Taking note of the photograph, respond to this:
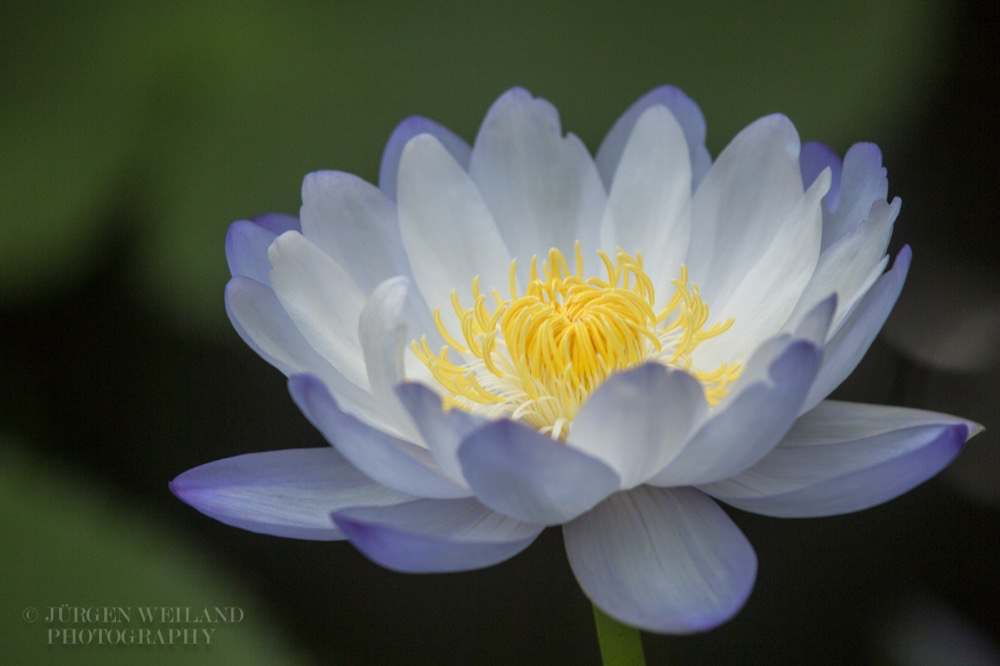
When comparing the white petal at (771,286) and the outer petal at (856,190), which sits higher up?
the outer petal at (856,190)

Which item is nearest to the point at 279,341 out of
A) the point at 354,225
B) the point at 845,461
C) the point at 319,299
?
the point at 319,299

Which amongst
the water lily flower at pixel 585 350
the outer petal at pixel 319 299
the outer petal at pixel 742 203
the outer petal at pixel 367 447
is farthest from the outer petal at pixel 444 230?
the outer petal at pixel 367 447

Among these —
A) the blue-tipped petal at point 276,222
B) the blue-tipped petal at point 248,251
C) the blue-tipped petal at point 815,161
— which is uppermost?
the blue-tipped petal at point 276,222

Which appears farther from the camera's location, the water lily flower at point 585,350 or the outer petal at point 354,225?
the outer petal at point 354,225

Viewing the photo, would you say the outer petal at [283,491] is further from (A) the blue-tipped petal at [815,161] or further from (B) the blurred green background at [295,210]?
(A) the blue-tipped petal at [815,161]

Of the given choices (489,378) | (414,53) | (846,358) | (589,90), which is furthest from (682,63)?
(846,358)
